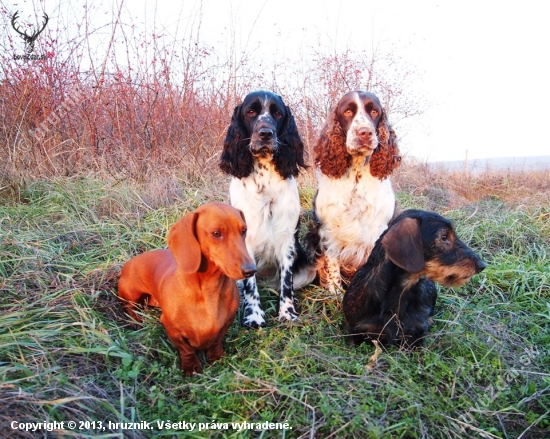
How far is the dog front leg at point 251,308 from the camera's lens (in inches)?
130

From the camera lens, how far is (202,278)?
255cm

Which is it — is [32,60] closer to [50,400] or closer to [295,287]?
[295,287]

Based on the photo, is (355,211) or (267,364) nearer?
(267,364)

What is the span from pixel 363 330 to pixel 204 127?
4.73 m

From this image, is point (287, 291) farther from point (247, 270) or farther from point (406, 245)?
point (247, 270)

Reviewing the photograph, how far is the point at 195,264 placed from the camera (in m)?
2.40

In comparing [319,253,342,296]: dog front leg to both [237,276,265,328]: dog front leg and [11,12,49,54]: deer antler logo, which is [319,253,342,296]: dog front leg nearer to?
[237,276,265,328]: dog front leg

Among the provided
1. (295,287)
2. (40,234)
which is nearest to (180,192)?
(40,234)

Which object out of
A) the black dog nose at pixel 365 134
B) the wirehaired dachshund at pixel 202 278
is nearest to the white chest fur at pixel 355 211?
the black dog nose at pixel 365 134

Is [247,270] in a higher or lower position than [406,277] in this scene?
higher

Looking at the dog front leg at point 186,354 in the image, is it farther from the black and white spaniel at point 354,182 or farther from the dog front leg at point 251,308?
the black and white spaniel at point 354,182

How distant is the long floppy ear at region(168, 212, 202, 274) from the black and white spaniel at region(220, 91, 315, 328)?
1.05 m

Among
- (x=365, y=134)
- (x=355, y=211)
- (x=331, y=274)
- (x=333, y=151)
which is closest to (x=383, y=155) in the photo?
(x=365, y=134)

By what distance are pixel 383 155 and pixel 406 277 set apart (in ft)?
3.96
